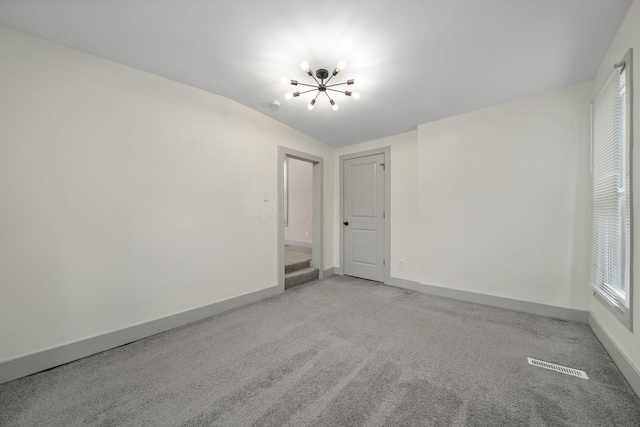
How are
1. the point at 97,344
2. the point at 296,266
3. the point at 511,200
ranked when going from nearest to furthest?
the point at 97,344
the point at 511,200
the point at 296,266

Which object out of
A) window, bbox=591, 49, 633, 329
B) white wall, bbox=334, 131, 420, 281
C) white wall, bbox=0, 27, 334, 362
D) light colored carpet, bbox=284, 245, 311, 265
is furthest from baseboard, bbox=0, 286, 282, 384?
window, bbox=591, 49, 633, 329

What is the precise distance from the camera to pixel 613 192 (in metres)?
1.85

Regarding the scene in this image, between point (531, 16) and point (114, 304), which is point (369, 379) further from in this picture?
point (531, 16)

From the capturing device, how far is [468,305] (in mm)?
2922

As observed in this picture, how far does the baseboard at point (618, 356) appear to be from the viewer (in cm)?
148

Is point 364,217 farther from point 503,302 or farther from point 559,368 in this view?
point 559,368

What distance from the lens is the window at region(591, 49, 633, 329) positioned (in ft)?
5.31

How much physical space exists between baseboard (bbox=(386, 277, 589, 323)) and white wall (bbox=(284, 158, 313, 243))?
8.82 ft

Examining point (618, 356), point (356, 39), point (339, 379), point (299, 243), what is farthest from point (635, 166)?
point (299, 243)

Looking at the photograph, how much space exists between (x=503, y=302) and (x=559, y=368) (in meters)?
1.17

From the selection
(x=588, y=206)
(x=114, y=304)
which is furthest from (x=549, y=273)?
(x=114, y=304)

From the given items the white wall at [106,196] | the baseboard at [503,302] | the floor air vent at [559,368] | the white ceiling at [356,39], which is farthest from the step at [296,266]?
the floor air vent at [559,368]

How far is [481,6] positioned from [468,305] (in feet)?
9.67

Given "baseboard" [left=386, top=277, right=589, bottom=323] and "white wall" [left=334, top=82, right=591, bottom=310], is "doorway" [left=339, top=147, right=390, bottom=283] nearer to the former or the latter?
"white wall" [left=334, top=82, right=591, bottom=310]
